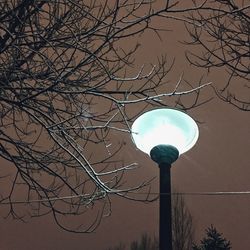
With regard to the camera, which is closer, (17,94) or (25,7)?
Result: (25,7)

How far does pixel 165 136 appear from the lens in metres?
3.11

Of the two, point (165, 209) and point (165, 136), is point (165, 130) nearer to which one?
point (165, 136)

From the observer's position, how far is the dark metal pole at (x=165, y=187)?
2691 mm

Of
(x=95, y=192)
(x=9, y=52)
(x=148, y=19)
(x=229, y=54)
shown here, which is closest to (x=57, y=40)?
(x=9, y=52)

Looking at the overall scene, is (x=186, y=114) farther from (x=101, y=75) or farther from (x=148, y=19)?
(x=101, y=75)

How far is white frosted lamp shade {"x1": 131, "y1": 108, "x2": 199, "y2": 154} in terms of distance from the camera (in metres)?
3.10

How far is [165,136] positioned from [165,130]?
38 mm

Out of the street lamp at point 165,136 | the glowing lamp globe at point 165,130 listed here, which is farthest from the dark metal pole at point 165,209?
the glowing lamp globe at point 165,130

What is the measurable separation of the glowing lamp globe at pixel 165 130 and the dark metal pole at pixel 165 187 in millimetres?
55

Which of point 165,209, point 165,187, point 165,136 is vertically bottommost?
point 165,209

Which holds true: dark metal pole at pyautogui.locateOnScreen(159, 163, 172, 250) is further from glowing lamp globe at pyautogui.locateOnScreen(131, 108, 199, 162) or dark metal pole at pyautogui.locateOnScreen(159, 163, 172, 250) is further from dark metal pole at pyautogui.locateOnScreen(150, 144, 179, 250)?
glowing lamp globe at pyautogui.locateOnScreen(131, 108, 199, 162)

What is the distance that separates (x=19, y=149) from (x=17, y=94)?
872mm

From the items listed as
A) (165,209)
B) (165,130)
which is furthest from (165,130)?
(165,209)

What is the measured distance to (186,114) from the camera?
3.25 metres
